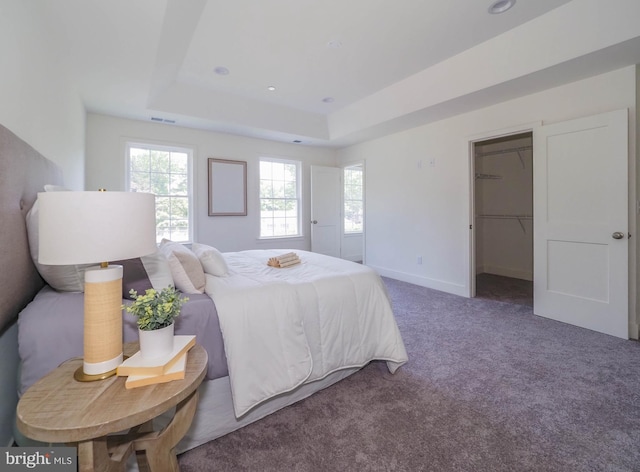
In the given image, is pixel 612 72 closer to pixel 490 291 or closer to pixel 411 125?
pixel 411 125

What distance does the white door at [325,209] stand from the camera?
582 centimetres

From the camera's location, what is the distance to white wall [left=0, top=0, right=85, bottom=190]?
49.2 inches

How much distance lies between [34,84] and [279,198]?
407 cm

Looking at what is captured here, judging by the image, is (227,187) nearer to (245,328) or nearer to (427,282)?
(427,282)

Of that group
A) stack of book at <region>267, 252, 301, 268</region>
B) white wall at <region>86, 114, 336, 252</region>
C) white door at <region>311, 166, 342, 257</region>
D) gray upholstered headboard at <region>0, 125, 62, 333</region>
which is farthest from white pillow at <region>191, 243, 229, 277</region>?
white door at <region>311, 166, 342, 257</region>

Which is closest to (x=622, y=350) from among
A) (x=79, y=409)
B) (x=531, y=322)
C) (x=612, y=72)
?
(x=531, y=322)

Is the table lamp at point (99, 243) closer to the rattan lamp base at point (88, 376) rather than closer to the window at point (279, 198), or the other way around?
the rattan lamp base at point (88, 376)

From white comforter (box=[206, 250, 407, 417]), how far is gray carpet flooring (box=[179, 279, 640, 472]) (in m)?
0.21

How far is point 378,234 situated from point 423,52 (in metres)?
2.98

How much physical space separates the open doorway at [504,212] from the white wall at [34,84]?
519 centimetres

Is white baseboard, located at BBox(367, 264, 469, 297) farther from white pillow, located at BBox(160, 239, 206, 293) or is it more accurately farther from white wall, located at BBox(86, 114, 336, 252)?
white pillow, located at BBox(160, 239, 206, 293)

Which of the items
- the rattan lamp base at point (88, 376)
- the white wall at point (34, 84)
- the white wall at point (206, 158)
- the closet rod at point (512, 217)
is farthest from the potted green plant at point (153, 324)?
the closet rod at point (512, 217)

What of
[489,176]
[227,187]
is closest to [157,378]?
[227,187]

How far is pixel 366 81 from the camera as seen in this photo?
12.5ft
